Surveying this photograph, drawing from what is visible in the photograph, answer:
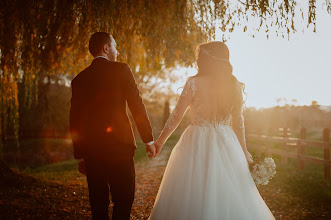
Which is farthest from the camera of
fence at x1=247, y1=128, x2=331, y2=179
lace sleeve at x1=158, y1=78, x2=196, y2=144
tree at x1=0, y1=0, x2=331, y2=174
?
fence at x1=247, y1=128, x2=331, y2=179

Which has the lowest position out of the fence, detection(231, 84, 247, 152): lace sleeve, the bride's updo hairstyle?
the fence

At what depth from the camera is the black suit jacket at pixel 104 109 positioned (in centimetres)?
272

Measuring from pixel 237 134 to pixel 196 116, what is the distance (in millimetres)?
521

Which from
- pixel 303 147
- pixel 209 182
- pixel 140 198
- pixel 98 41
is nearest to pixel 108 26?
pixel 98 41

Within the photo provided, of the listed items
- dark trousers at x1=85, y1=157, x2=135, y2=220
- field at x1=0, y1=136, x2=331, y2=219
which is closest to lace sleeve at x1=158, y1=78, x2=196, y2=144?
dark trousers at x1=85, y1=157, x2=135, y2=220

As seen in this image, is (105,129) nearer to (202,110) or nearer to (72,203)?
(202,110)

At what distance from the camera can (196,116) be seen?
313 cm

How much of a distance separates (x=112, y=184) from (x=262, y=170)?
152 cm

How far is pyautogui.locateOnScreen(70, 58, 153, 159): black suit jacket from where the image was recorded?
2.72m

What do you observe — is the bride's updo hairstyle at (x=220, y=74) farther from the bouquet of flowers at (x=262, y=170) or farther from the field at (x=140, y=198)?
the field at (x=140, y=198)

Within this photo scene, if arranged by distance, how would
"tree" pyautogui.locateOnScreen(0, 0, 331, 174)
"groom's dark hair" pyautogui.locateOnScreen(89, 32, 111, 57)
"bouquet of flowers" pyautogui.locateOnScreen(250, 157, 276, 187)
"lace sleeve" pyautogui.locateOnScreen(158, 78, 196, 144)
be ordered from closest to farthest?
"groom's dark hair" pyautogui.locateOnScreen(89, 32, 111, 57) → "bouquet of flowers" pyautogui.locateOnScreen(250, 157, 276, 187) → "lace sleeve" pyautogui.locateOnScreen(158, 78, 196, 144) → "tree" pyautogui.locateOnScreen(0, 0, 331, 174)

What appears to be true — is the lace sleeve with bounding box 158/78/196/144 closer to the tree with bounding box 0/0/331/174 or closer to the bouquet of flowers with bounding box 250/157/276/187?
the bouquet of flowers with bounding box 250/157/276/187

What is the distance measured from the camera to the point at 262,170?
2982mm

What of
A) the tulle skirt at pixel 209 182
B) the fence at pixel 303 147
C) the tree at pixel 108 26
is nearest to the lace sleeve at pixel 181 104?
the tulle skirt at pixel 209 182
